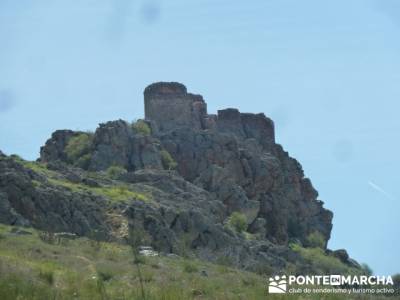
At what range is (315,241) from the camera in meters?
77.6

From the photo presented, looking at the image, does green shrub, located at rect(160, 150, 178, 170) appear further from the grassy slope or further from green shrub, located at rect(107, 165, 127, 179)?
the grassy slope

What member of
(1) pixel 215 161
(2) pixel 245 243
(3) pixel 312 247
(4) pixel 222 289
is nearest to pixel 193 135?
(1) pixel 215 161

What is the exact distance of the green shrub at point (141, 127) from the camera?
7306 centimetres

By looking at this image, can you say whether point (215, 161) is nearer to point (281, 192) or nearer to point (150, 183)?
point (281, 192)

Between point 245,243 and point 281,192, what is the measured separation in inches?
1061

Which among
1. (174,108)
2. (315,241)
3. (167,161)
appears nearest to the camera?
Result: (167,161)

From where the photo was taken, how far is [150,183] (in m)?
Result: 60.8

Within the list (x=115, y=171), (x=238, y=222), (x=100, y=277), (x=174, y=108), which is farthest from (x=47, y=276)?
(x=174, y=108)

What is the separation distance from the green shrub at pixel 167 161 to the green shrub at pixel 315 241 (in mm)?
16242

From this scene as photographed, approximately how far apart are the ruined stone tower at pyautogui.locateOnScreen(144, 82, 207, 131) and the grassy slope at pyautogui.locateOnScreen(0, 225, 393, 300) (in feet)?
175

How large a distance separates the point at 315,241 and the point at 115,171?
23732 mm

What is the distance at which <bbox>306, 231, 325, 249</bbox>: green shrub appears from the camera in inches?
3044

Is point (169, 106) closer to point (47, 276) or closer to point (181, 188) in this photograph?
point (181, 188)

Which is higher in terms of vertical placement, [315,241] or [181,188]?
[181,188]
